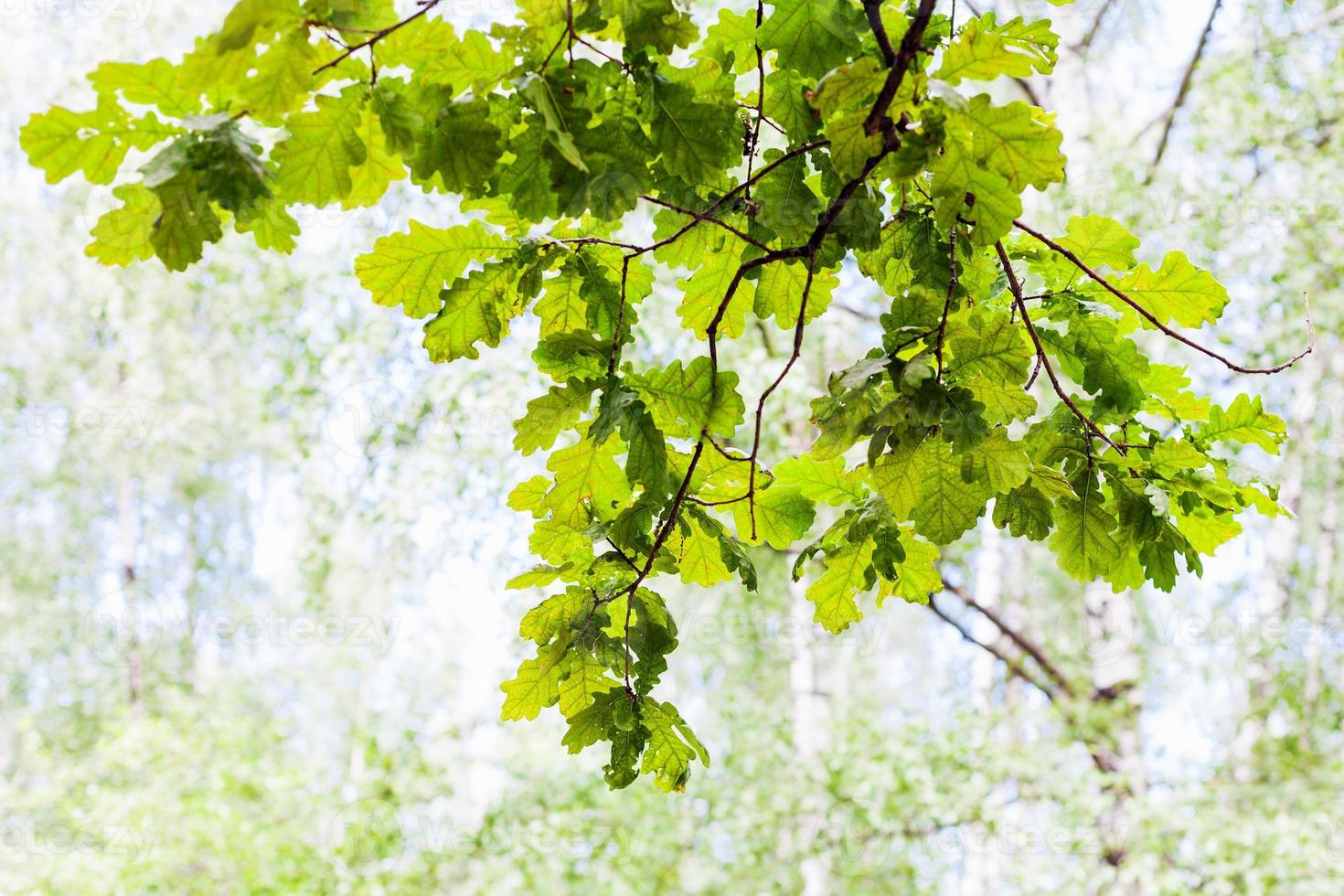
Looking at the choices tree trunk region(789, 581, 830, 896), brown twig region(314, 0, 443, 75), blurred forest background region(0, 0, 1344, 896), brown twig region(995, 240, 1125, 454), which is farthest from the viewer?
tree trunk region(789, 581, 830, 896)

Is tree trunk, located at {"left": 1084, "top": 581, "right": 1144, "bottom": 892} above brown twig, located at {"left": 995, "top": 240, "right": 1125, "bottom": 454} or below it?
above

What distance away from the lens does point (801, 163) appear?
1.00 m

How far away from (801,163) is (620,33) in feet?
0.67

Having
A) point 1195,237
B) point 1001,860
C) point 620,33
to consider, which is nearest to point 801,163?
point 620,33

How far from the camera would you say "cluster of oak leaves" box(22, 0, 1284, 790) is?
78cm

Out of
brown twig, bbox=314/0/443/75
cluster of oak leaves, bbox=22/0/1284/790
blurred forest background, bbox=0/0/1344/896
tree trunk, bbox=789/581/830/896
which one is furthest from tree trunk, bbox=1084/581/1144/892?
brown twig, bbox=314/0/443/75

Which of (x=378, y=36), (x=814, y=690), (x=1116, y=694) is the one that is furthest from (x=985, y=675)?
(x=378, y=36)

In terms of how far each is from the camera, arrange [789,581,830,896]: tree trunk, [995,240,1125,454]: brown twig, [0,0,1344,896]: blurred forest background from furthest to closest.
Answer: [789,581,830,896]: tree trunk
[0,0,1344,896]: blurred forest background
[995,240,1125,454]: brown twig

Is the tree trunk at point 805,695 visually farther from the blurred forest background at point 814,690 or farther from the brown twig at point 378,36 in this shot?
the brown twig at point 378,36

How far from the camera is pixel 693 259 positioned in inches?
44.4

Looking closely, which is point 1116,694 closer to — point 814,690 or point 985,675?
point 985,675

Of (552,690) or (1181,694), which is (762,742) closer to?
(552,690)

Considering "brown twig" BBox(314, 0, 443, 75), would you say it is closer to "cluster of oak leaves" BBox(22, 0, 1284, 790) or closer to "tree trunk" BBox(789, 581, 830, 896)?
"cluster of oak leaves" BBox(22, 0, 1284, 790)

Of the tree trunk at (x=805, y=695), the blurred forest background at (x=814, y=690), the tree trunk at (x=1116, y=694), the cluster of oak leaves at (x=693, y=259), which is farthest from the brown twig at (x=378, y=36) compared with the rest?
the tree trunk at (x=1116, y=694)
